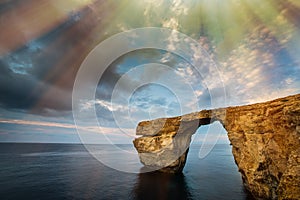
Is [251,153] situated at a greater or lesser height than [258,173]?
greater

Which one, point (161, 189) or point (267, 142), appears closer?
point (267, 142)

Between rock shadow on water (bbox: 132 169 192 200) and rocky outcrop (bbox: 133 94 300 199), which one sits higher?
rocky outcrop (bbox: 133 94 300 199)

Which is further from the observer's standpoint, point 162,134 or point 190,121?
point 162,134

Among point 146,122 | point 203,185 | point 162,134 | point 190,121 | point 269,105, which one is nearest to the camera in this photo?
A: point 269,105


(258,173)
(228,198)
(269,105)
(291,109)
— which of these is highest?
(269,105)

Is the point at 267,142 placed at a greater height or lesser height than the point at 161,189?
greater

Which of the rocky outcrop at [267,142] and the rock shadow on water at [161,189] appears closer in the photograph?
the rocky outcrop at [267,142]

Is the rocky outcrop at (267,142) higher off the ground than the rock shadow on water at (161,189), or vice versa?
the rocky outcrop at (267,142)

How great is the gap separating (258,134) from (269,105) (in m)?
4.16

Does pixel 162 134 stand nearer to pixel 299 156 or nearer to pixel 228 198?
pixel 228 198

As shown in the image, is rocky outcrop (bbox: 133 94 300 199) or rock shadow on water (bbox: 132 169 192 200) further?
rock shadow on water (bbox: 132 169 192 200)

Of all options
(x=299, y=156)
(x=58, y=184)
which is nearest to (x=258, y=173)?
(x=299, y=156)

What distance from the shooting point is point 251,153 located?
21.9 m

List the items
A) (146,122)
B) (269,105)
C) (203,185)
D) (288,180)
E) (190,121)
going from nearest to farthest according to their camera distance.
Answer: (288,180)
(269,105)
(203,185)
(190,121)
(146,122)
